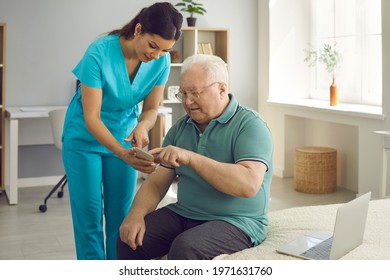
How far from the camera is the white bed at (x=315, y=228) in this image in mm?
1724

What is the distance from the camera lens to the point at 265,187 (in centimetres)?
192

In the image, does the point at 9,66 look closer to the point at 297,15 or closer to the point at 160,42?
the point at 297,15

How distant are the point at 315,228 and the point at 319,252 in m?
0.26

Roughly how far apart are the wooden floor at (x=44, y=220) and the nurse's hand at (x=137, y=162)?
1.30 meters

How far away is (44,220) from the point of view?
401 centimetres

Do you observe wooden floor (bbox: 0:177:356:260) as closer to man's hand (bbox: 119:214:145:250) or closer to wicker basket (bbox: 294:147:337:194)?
wicker basket (bbox: 294:147:337:194)

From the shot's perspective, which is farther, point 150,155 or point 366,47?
point 366,47

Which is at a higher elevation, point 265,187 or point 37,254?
point 265,187

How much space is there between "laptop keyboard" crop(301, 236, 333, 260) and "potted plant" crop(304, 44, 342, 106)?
123 inches

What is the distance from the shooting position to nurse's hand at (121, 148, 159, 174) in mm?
2031
